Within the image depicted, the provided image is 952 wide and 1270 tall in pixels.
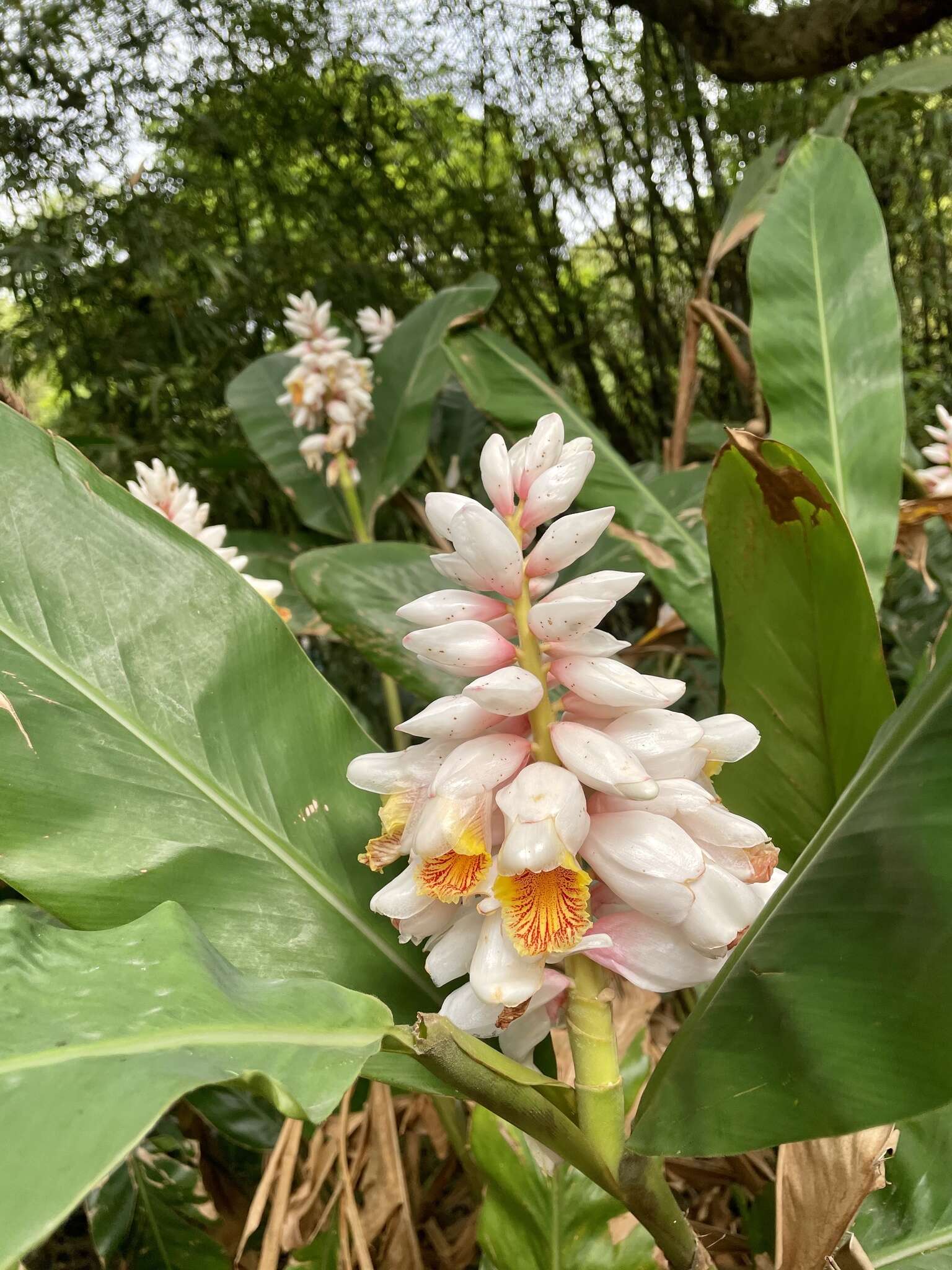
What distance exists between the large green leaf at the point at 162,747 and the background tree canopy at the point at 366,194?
1114mm

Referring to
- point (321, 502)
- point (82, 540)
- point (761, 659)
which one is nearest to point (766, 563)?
point (761, 659)

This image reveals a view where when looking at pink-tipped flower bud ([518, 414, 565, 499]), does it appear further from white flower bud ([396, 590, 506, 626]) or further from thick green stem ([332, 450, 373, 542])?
→ thick green stem ([332, 450, 373, 542])

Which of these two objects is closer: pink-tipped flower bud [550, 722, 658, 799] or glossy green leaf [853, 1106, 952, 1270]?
pink-tipped flower bud [550, 722, 658, 799]

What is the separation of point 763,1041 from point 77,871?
0.32 m

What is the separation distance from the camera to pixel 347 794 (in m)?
0.51

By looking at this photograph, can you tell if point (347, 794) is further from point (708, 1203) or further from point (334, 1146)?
point (708, 1203)

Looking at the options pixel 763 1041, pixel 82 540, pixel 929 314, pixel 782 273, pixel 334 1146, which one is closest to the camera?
pixel 763 1041

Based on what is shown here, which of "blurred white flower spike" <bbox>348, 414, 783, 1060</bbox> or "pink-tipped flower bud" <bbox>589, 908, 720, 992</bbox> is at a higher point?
"blurred white flower spike" <bbox>348, 414, 783, 1060</bbox>

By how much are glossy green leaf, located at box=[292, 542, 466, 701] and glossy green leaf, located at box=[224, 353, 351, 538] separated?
603 mm

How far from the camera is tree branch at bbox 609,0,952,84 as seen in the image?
159cm

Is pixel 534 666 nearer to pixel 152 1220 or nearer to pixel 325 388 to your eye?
pixel 152 1220

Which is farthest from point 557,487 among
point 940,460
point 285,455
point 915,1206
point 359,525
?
point 285,455

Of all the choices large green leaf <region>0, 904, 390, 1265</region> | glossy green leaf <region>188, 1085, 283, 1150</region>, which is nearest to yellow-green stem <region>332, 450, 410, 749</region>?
glossy green leaf <region>188, 1085, 283, 1150</region>

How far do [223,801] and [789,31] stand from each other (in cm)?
198
